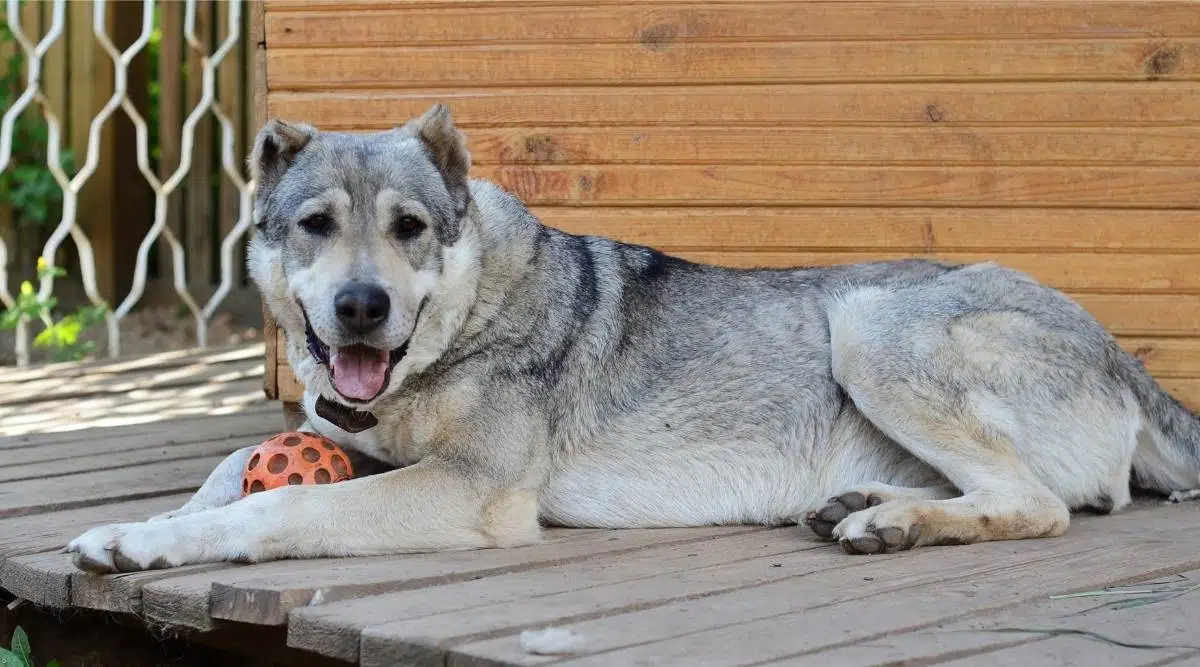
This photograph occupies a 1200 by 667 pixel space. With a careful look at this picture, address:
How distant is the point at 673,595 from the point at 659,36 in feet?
Answer: 8.03

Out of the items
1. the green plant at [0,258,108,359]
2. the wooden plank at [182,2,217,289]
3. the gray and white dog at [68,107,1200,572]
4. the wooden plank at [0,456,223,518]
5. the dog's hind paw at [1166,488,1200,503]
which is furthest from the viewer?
the wooden plank at [182,2,217,289]

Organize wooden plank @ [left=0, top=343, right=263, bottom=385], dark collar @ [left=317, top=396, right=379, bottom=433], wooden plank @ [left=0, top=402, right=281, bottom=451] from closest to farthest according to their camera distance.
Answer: dark collar @ [left=317, top=396, right=379, bottom=433], wooden plank @ [left=0, top=402, right=281, bottom=451], wooden plank @ [left=0, top=343, right=263, bottom=385]

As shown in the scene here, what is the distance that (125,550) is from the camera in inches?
118

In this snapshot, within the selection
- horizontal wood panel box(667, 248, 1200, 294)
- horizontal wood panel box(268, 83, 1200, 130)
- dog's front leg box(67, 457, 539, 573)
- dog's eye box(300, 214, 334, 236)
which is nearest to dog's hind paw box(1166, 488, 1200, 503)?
horizontal wood panel box(667, 248, 1200, 294)

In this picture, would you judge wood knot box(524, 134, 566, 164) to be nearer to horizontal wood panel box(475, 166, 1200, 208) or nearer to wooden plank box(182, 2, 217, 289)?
horizontal wood panel box(475, 166, 1200, 208)

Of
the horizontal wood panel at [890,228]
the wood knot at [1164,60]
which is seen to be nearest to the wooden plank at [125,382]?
the horizontal wood panel at [890,228]

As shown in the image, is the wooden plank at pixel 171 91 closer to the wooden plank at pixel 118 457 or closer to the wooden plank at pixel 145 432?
the wooden plank at pixel 145 432

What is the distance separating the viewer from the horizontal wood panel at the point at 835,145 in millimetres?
4586

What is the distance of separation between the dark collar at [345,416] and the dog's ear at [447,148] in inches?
23.0

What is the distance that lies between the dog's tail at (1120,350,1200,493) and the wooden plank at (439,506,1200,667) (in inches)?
17.7

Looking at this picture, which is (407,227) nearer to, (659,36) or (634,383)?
(634,383)

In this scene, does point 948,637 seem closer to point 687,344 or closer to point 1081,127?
point 687,344

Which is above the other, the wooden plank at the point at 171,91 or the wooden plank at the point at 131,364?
the wooden plank at the point at 171,91

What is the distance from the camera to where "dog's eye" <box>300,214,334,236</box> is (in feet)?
11.3
